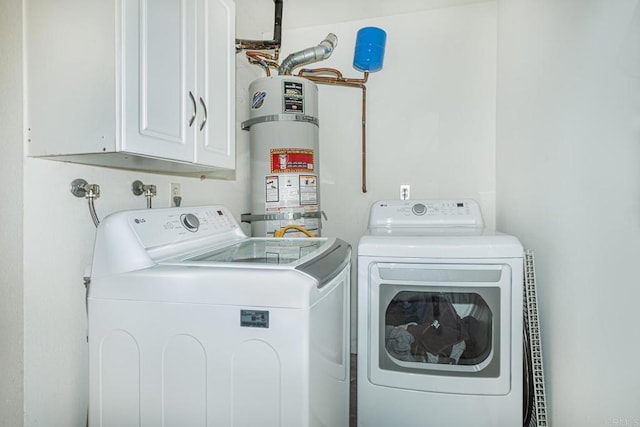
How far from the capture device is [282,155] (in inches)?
83.1

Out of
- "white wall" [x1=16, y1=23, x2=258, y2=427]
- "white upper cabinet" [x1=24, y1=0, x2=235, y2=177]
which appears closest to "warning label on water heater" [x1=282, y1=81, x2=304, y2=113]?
"white upper cabinet" [x1=24, y1=0, x2=235, y2=177]

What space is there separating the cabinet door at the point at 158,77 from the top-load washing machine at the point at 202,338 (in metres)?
0.30

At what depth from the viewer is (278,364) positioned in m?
0.91

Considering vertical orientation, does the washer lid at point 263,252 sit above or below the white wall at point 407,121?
below

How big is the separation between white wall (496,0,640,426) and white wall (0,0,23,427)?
1.75 metres

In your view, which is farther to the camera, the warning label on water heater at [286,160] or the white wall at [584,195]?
the warning label on water heater at [286,160]

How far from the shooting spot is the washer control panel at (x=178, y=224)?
3.86 ft

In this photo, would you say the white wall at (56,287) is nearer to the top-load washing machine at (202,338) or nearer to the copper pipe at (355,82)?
the top-load washing machine at (202,338)

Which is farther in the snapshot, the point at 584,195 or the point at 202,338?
the point at 584,195

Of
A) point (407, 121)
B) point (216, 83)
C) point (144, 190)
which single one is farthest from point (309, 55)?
point (144, 190)

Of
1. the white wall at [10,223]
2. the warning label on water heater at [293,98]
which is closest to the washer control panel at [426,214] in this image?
the warning label on water heater at [293,98]

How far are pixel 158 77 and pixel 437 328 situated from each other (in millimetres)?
1504

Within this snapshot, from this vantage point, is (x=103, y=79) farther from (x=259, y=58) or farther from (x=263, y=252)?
(x=259, y=58)

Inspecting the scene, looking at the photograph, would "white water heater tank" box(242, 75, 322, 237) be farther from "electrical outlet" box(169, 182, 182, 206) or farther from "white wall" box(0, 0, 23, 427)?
"white wall" box(0, 0, 23, 427)
